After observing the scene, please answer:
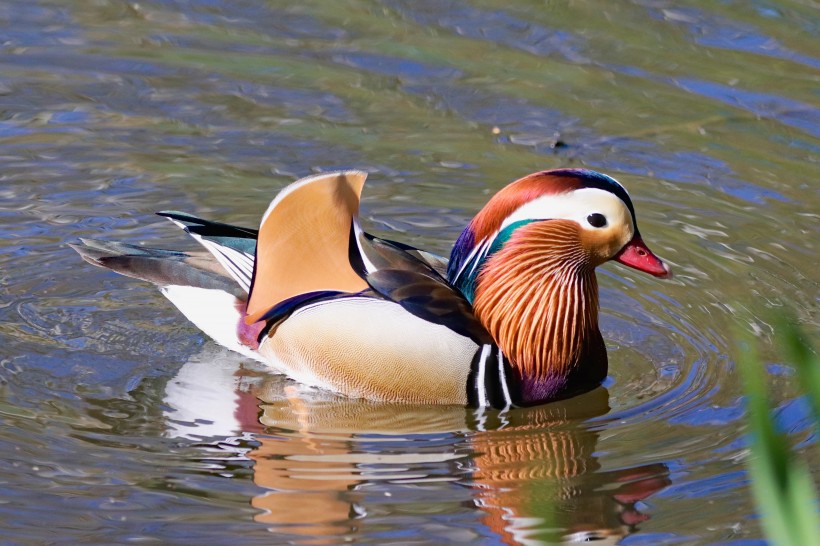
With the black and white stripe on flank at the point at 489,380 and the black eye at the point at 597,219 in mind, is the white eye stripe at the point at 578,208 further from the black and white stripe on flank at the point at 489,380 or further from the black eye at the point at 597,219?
the black and white stripe on flank at the point at 489,380

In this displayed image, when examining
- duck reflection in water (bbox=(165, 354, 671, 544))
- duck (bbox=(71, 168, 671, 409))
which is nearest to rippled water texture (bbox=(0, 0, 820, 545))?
duck reflection in water (bbox=(165, 354, 671, 544))

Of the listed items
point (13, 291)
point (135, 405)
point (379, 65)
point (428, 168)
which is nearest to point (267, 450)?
point (135, 405)

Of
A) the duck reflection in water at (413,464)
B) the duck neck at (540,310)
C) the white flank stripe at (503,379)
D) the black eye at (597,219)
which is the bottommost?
the duck reflection in water at (413,464)

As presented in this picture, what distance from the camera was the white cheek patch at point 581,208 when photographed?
5312mm

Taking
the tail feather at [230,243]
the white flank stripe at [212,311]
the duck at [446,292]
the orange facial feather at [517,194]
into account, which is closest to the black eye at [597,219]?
the duck at [446,292]

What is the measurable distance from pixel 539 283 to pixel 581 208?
1.46 feet

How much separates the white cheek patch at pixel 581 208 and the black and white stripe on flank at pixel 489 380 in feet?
1.92

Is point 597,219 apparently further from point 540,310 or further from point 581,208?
point 540,310

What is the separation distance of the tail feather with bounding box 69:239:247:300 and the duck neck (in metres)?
1.19

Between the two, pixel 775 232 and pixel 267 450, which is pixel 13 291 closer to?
pixel 267 450

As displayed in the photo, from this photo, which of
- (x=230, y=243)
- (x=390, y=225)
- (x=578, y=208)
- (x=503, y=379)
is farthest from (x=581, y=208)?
(x=390, y=225)

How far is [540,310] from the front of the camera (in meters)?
5.67

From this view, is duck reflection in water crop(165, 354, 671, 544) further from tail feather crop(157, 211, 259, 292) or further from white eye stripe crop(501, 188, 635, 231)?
white eye stripe crop(501, 188, 635, 231)

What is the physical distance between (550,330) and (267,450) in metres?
1.34
